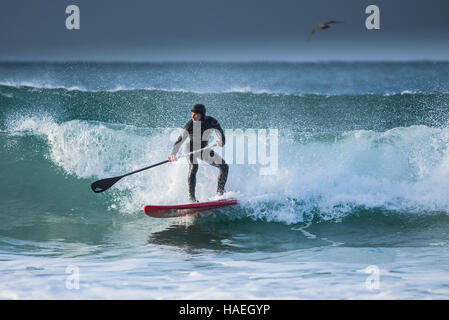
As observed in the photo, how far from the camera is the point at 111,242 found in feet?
17.4

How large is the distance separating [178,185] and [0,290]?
2989mm

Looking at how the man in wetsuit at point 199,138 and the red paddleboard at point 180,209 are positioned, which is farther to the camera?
the red paddleboard at point 180,209

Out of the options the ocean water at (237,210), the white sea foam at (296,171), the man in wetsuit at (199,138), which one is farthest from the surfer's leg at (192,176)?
the white sea foam at (296,171)

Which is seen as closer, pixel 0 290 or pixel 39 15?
pixel 0 290

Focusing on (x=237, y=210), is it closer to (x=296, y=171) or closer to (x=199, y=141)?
(x=199, y=141)

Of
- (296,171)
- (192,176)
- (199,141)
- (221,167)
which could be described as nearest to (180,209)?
(192,176)

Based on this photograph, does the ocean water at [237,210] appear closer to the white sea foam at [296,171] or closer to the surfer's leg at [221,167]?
the white sea foam at [296,171]

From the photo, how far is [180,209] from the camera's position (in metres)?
5.45

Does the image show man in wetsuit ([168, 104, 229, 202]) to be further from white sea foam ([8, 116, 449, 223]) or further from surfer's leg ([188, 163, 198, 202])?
white sea foam ([8, 116, 449, 223])

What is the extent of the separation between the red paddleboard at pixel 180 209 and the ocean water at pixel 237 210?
0.17m

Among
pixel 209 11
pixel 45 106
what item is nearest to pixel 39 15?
pixel 45 106

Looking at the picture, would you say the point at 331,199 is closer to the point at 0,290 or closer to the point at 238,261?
the point at 238,261

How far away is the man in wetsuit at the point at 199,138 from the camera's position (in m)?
5.21
